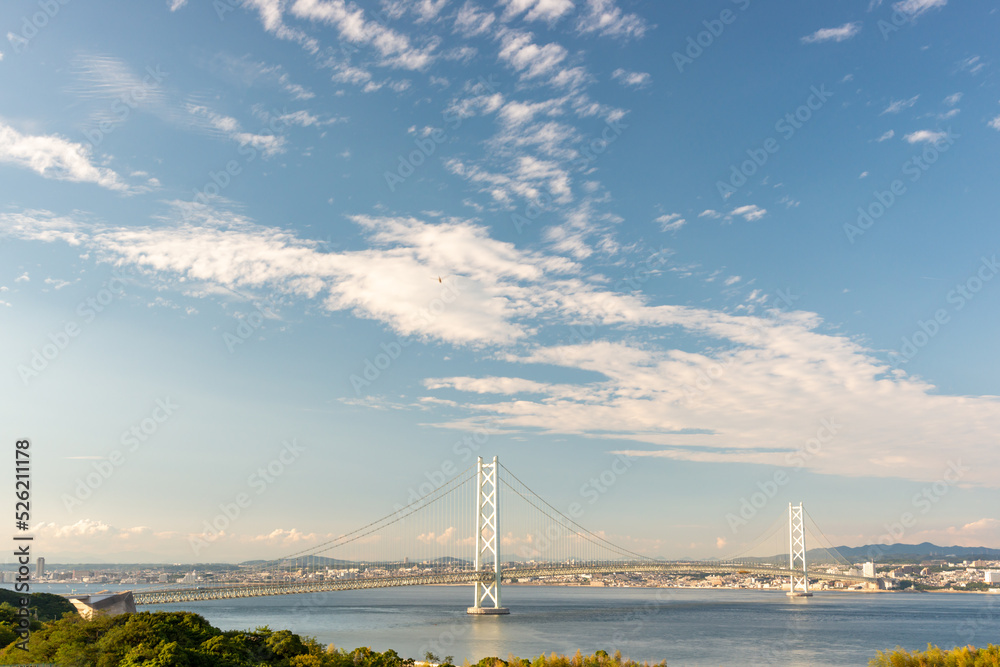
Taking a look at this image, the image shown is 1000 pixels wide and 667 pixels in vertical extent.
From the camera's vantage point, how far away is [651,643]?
51.4 m

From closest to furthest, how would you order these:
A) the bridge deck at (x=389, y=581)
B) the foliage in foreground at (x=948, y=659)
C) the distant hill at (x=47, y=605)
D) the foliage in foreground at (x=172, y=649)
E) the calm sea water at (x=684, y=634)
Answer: the foliage in foreground at (x=172, y=649), the foliage in foreground at (x=948, y=659), the distant hill at (x=47, y=605), the calm sea water at (x=684, y=634), the bridge deck at (x=389, y=581)

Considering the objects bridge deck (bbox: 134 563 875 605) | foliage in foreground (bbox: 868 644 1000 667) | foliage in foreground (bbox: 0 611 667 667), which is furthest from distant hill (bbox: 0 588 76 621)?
foliage in foreground (bbox: 868 644 1000 667)

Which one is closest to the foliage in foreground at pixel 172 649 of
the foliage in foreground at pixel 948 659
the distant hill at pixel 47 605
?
the foliage in foreground at pixel 948 659

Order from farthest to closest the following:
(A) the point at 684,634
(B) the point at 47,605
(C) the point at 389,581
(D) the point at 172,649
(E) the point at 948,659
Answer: (C) the point at 389,581
(A) the point at 684,634
(B) the point at 47,605
(E) the point at 948,659
(D) the point at 172,649

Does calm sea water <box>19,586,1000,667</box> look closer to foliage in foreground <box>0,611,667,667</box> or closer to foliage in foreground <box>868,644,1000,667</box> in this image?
foliage in foreground <box>0,611,667,667</box>

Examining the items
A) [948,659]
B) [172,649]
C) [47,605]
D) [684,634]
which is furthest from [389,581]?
[948,659]

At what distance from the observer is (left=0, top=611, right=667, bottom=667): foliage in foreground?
2097cm

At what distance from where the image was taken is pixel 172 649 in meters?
20.6

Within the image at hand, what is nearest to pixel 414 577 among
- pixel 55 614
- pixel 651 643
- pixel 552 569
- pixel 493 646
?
pixel 552 569

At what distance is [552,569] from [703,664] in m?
33.4

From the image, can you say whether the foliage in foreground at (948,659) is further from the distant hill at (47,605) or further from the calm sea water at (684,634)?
the distant hill at (47,605)

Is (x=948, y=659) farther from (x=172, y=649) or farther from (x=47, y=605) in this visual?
(x=47, y=605)

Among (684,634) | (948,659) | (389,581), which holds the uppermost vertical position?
(948,659)

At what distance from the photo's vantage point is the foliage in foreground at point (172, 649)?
21.0 m
